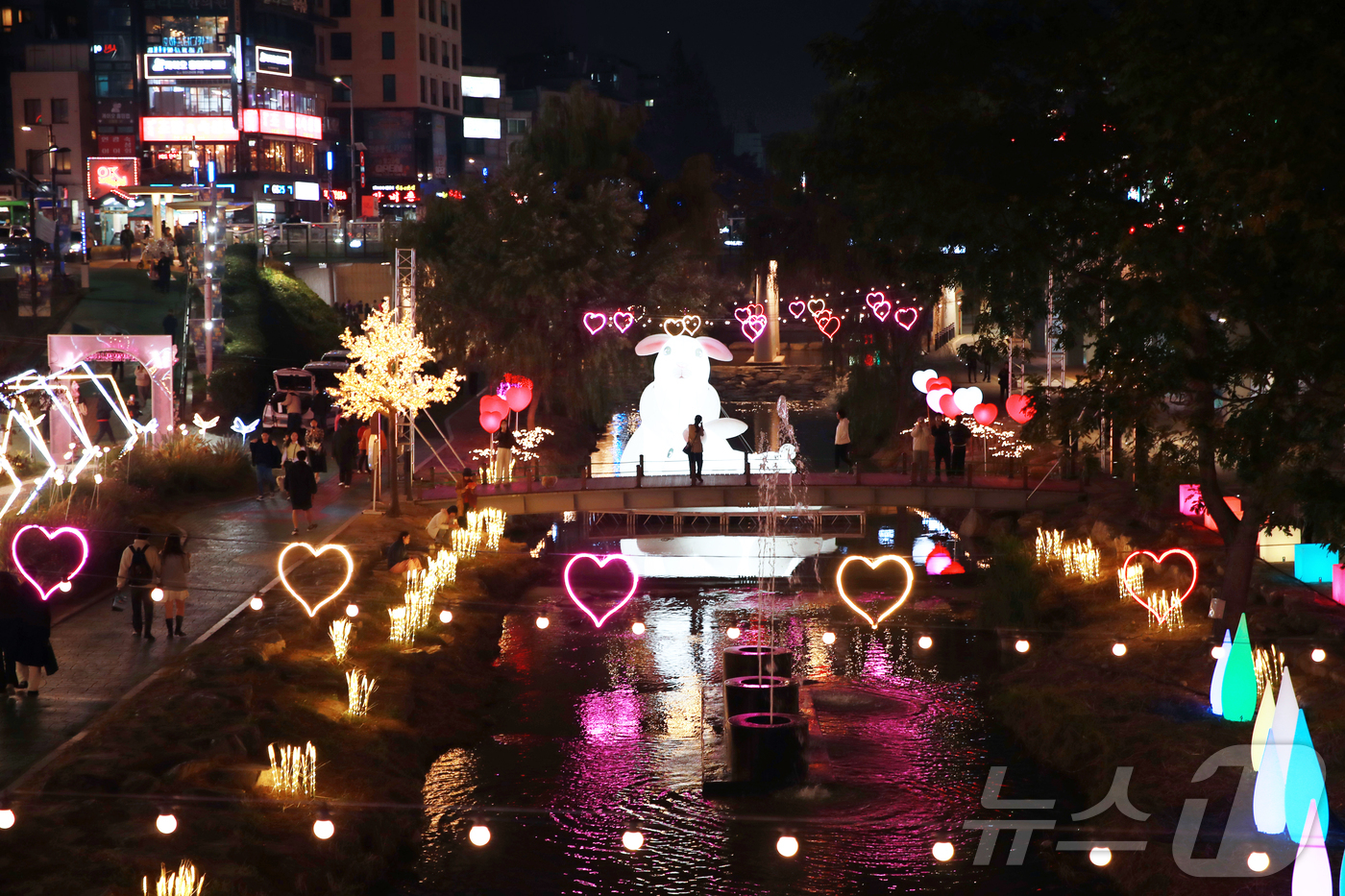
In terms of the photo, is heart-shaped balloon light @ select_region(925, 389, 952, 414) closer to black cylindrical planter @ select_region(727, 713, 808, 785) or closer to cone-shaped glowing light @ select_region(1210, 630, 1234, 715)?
cone-shaped glowing light @ select_region(1210, 630, 1234, 715)

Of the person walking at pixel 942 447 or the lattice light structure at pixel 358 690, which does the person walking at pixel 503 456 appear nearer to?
the person walking at pixel 942 447

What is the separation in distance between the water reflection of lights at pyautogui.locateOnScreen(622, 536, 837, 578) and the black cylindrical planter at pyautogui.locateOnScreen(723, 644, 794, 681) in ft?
29.6

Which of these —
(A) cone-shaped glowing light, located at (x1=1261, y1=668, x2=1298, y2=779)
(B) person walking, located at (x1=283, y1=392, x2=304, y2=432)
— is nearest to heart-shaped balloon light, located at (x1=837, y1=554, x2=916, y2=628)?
(A) cone-shaped glowing light, located at (x1=1261, y1=668, x2=1298, y2=779)

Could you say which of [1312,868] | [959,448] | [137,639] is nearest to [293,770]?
[137,639]

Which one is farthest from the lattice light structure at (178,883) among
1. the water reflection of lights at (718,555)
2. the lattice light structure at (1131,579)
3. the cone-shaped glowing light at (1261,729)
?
the water reflection of lights at (718,555)

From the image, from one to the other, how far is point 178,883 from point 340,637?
7786mm

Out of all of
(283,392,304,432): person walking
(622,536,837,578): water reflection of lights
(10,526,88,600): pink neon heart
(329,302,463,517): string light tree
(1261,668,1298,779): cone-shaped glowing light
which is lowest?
(622,536,837,578): water reflection of lights

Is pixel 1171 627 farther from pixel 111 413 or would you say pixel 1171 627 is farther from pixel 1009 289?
pixel 111 413

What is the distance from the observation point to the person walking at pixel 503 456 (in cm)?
3011

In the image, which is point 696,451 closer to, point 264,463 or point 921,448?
point 921,448

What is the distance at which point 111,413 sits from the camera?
3338 centimetres

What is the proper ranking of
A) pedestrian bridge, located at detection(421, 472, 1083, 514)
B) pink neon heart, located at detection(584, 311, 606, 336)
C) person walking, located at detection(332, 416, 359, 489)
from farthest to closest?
pink neon heart, located at detection(584, 311, 606, 336)
person walking, located at detection(332, 416, 359, 489)
pedestrian bridge, located at detection(421, 472, 1083, 514)

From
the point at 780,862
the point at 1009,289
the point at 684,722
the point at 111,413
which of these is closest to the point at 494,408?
the point at 111,413

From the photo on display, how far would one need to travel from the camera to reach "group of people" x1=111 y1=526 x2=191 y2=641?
1755 centimetres
